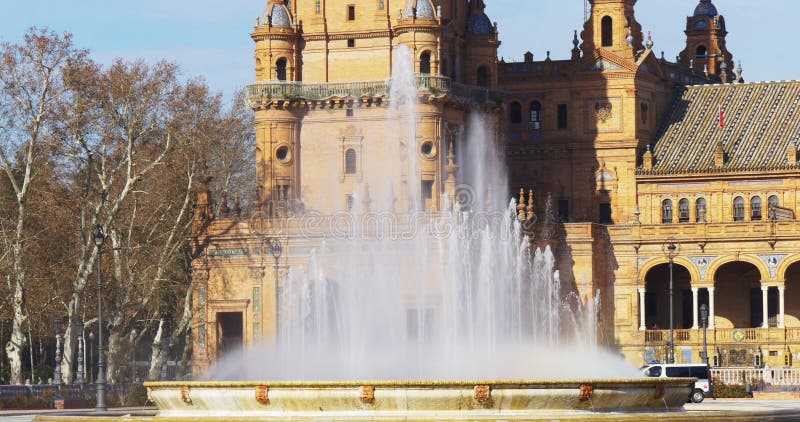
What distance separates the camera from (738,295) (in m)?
105

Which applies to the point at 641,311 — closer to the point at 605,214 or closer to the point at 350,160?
the point at 605,214

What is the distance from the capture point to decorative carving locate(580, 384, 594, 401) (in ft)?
151

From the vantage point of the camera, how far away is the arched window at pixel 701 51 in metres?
123

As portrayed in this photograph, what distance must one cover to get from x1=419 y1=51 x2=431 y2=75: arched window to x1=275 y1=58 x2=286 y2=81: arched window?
677cm

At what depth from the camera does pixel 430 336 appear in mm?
89625

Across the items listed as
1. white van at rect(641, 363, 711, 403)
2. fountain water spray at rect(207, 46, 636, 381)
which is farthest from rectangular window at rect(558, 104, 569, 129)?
white van at rect(641, 363, 711, 403)

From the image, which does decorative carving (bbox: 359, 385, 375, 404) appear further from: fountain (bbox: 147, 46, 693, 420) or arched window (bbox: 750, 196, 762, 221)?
arched window (bbox: 750, 196, 762, 221)

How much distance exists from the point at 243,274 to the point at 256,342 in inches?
137

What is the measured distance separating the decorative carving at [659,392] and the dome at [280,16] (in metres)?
52.6

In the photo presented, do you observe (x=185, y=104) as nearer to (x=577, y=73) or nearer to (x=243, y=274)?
(x=243, y=274)

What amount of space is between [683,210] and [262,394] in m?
61.1

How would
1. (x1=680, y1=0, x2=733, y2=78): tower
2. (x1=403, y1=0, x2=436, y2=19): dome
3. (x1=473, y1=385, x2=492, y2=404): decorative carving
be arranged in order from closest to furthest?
(x1=473, y1=385, x2=492, y2=404): decorative carving → (x1=403, y1=0, x2=436, y2=19): dome → (x1=680, y1=0, x2=733, y2=78): tower

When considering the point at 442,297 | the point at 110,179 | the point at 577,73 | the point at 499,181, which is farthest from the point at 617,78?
the point at 110,179

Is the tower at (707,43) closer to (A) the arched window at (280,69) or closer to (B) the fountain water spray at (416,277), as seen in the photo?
(B) the fountain water spray at (416,277)
